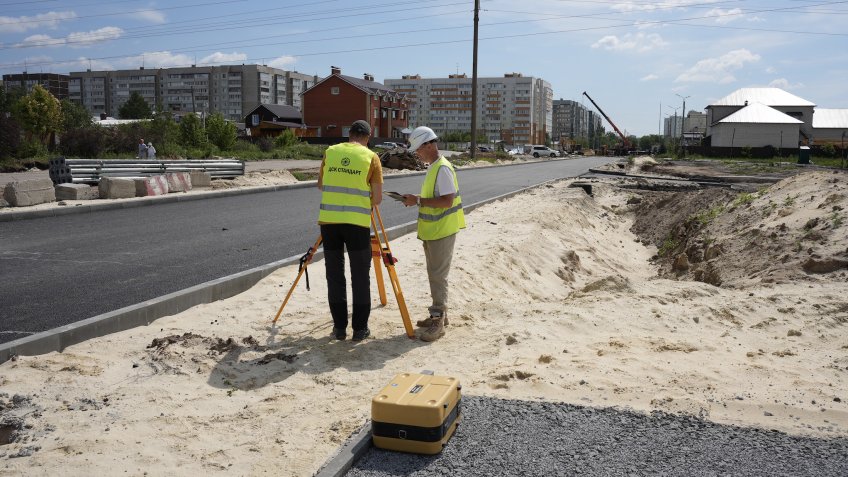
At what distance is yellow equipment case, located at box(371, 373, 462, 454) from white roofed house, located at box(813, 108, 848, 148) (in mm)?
87760

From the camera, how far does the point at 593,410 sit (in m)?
4.17

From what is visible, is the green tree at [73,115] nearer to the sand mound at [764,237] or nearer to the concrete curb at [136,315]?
the sand mound at [764,237]

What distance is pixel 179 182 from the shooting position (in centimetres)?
1733

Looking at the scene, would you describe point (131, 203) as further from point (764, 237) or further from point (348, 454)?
point (348, 454)

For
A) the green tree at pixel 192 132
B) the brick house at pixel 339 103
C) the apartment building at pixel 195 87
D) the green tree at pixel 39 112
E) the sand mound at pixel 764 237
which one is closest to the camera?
the sand mound at pixel 764 237

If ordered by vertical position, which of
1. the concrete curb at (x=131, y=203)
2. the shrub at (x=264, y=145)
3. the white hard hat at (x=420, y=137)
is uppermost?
the shrub at (x=264, y=145)

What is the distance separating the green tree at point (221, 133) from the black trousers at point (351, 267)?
4061cm

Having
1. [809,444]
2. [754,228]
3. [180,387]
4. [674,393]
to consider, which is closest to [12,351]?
[180,387]

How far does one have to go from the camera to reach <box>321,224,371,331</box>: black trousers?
18.2 ft

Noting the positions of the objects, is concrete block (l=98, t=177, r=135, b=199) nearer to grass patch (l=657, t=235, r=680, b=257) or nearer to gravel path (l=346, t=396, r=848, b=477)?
grass patch (l=657, t=235, r=680, b=257)

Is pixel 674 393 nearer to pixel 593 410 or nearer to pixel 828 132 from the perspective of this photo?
pixel 593 410

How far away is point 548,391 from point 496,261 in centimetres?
532

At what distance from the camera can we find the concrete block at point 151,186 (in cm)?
1581

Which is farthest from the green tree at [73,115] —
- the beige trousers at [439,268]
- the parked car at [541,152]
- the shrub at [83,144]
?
the beige trousers at [439,268]
